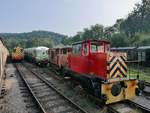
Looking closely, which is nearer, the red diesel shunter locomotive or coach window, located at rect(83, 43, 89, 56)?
→ the red diesel shunter locomotive

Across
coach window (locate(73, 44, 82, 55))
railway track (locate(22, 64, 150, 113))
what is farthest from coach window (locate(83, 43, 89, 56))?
railway track (locate(22, 64, 150, 113))

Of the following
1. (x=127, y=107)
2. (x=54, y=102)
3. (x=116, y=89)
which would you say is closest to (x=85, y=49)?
(x=116, y=89)

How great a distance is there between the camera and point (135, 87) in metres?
10.4

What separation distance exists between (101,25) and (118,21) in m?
7.06

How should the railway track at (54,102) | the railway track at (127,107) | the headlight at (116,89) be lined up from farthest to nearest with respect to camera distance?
the headlight at (116,89) < the railway track at (54,102) < the railway track at (127,107)

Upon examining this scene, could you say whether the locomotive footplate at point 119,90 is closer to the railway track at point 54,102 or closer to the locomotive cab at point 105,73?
the locomotive cab at point 105,73

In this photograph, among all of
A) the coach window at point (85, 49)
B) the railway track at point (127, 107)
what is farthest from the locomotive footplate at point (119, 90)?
the coach window at point (85, 49)

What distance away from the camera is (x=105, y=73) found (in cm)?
984

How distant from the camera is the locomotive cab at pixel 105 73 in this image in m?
9.62

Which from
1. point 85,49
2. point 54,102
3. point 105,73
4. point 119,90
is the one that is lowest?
point 54,102

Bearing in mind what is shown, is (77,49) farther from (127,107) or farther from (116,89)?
(127,107)

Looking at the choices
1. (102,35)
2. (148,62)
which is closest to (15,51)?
(148,62)

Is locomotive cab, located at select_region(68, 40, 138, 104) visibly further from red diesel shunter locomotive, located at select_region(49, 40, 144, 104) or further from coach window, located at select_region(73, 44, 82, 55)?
coach window, located at select_region(73, 44, 82, 55)

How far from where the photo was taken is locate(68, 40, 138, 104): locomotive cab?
9.62 meters
